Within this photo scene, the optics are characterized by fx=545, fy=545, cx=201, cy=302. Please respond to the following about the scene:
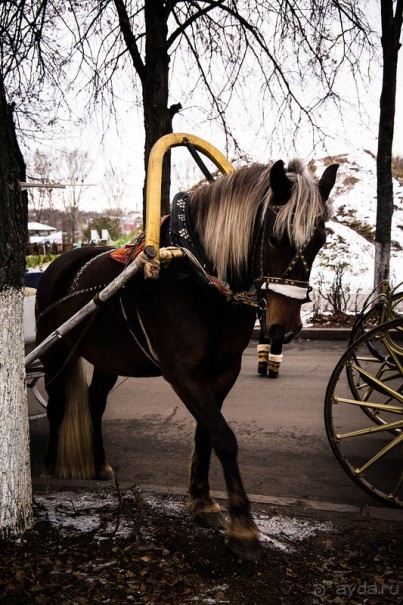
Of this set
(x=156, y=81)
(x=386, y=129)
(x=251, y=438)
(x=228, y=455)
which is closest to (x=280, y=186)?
(x=228, y=455)

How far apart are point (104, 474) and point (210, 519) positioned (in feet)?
4.27

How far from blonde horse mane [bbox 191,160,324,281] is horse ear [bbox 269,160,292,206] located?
3 centimetres

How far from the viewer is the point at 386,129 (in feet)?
31.9

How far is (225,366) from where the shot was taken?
10.0 feet

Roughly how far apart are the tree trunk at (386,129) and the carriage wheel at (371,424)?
13.8ft

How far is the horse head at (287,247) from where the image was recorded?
258cm

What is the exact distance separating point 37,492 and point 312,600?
1949mm

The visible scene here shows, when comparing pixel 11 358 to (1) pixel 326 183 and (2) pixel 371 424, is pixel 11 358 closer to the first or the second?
(1) pixel 326 183

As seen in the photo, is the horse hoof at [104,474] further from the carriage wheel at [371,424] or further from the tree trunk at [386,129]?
the tree trunk at [386,129]

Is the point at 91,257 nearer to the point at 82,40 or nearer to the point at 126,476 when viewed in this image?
the point at 126,476

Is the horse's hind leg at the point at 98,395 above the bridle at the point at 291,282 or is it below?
below

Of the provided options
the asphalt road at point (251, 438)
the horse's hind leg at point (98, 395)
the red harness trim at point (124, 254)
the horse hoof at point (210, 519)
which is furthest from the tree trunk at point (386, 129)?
the horse hoof at point (210, 519)

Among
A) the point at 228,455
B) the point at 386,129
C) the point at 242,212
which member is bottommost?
the point at 228,455

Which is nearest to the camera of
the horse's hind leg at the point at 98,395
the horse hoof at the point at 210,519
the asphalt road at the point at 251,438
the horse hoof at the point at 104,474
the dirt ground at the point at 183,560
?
Result: the dirt ground at the point at 183,560
